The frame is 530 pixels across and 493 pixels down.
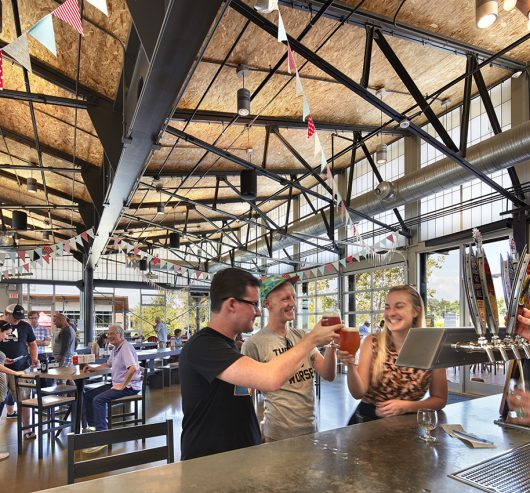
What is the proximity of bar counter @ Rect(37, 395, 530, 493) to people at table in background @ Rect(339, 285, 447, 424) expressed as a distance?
1.31ft

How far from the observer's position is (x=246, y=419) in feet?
5.93

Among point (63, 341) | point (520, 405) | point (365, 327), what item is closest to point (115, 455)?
point (520, 405)

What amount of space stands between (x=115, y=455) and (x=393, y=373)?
1.41 m

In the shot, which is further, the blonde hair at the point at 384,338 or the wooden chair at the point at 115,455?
the blonde hair at the point at 384,338

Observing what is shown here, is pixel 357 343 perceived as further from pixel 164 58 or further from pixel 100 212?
pixel 100 212

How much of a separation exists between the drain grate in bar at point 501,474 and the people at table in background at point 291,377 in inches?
36.6

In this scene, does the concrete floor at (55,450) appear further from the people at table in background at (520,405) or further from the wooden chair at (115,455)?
the people at table in background at (520,405)

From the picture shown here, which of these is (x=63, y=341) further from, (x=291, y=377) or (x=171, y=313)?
(x=171, y=313)

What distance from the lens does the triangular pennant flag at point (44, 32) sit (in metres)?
2.59

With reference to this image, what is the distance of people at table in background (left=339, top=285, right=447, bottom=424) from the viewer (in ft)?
7.38

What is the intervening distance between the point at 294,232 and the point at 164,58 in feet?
27.1

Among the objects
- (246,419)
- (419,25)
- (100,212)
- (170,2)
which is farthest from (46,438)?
(419,25)

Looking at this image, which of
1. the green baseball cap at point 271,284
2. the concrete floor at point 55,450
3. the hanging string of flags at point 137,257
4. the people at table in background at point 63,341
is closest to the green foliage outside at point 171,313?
the hanging string of flags at point 137,257

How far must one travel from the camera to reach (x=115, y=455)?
5.76ft
